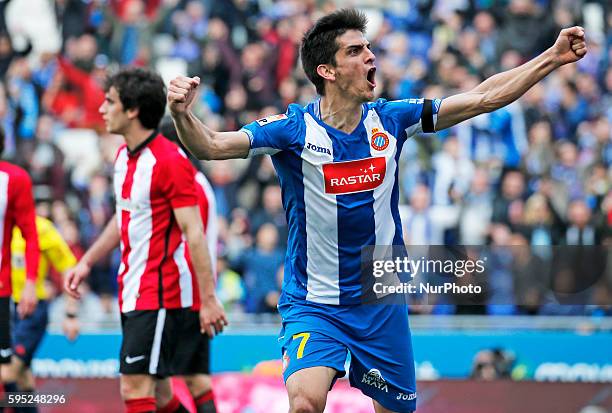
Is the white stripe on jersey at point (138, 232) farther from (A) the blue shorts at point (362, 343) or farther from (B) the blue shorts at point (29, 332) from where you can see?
(B) the blue shorts at point (29, 332)

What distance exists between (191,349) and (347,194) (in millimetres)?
2424

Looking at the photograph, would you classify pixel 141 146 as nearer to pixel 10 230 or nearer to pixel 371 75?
pixel 10 230

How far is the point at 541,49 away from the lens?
→ 1593cm

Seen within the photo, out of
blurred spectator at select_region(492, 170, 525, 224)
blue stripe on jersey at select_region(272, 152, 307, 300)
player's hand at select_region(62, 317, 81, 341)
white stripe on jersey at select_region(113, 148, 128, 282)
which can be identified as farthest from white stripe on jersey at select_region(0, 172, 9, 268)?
blurred spectator at select_region(492, 170, 525, 224)

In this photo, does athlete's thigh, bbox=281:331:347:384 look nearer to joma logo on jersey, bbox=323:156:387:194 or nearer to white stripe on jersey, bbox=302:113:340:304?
white stripe on jersey, bbox=302:113:340:304

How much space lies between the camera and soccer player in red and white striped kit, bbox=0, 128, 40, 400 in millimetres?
8539

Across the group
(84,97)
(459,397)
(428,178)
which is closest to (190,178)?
(459,397)

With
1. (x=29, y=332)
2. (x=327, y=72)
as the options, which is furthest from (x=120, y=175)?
(x=29, y=332)

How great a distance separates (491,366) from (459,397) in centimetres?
54

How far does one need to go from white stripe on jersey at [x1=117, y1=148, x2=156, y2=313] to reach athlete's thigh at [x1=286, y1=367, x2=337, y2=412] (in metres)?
1.87

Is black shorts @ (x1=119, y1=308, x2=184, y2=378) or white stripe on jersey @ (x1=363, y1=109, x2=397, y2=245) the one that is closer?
white stripe on jersey @ (x1=363, y1=109, x2=397, y2=245)

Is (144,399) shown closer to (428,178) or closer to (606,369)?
(606,369)

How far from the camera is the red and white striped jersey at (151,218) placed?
25.2 ft

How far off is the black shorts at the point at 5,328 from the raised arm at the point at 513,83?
3689mm
